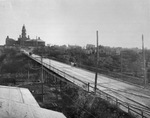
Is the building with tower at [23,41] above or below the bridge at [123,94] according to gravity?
above

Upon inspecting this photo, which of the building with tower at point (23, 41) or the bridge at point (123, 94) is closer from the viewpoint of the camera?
the bridge at point (123, 94)

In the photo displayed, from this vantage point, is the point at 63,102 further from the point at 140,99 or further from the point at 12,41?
the point at 12,41

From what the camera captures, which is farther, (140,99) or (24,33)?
(24,33)

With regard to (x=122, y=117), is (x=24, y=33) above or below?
above

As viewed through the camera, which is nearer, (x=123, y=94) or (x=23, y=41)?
(x=123, y=94)

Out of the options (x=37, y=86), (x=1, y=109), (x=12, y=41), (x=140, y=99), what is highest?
(x=12, y=41)

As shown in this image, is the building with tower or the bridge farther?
the building with tower

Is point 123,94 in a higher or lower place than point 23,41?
lower

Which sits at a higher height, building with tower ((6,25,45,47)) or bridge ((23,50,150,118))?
building with tower ((6,25,45,47))

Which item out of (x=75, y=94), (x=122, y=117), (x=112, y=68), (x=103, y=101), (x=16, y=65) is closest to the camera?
(x=122, y=117)

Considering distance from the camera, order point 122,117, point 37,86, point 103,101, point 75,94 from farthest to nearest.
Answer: point 37,86 < point 75,94 < point 103,101 < point 122,117

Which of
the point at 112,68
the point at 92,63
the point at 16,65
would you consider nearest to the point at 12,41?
the point at 16,65
